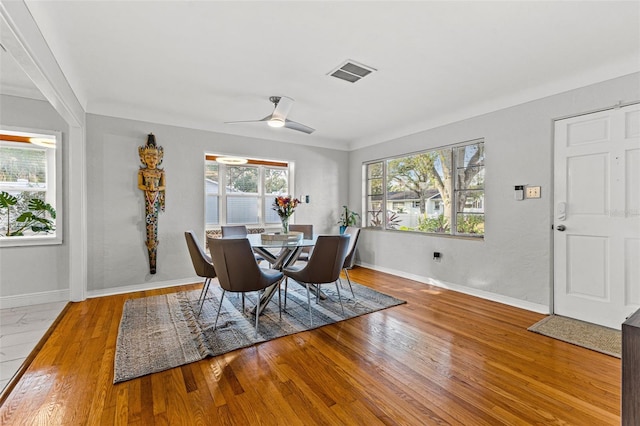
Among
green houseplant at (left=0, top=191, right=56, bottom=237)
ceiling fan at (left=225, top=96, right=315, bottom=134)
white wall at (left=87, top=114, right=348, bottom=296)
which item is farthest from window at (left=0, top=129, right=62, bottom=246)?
ceiling fan at (left=225, top=96, right=315, bottom=134)

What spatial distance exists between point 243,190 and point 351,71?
3.11m

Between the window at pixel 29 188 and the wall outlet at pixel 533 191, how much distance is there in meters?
5.72

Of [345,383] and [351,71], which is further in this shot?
[351,71]

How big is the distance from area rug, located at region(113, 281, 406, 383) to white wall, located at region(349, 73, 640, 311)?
120cm

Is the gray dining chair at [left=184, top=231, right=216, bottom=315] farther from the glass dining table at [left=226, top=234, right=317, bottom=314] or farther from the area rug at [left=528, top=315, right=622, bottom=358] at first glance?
the area rug at [left=528, top=315, right=622, bottom=358]

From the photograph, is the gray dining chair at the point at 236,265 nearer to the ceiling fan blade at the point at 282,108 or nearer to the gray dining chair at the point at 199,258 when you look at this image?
the gray dining chair at the point at 199,258

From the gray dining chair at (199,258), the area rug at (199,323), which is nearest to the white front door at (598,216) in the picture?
the area rug at (199,323)

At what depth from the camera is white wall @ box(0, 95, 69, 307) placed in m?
3.37

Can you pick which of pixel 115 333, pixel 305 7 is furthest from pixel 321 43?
pixel 115 333

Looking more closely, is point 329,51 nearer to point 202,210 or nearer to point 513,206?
point 513,206

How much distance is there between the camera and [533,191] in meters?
3.32

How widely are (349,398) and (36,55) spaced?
10.2ft

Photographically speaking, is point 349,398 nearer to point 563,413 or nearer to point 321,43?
point 563,413

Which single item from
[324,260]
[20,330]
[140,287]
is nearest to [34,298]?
[20,330]
